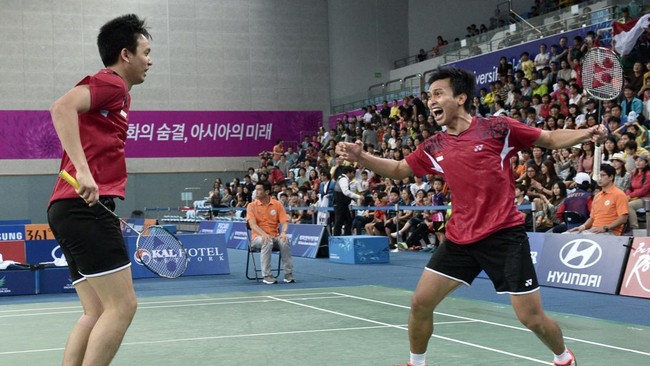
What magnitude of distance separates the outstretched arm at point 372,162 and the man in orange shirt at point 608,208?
21.7 ft

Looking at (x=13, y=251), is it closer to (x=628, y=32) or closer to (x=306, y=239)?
(x=306, y=239)

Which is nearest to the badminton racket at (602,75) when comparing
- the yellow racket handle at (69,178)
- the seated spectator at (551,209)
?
the yellow racket handle at (69,178)

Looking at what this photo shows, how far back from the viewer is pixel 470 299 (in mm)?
10195

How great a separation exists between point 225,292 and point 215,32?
22.2 meters

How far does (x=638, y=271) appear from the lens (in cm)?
998

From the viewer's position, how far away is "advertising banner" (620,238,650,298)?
9.84 m

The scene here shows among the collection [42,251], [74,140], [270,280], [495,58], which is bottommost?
[270,280]

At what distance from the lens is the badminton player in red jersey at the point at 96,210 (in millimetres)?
3898

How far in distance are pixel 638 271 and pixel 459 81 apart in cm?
568

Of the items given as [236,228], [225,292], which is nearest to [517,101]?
[236,228]

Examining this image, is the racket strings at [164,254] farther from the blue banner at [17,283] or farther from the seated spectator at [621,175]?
the seated spectator at [621,175]

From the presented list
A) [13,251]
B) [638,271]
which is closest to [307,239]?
[13,251]

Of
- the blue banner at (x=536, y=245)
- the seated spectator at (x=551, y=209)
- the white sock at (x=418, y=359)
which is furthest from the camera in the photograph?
the seated spectator at (x=551, y=209)

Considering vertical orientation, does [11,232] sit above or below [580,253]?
above
